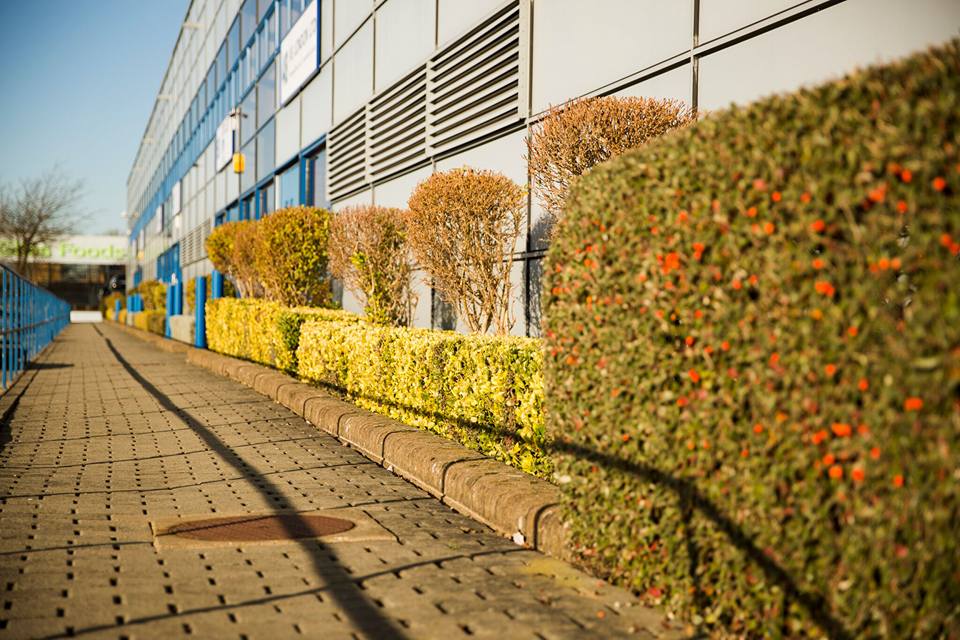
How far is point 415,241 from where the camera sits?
934cm

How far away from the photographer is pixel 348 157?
1669 cm

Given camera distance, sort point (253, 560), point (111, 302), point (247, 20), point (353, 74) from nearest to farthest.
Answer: point (253, 560), point (353, 74), point (247, 20), point (111, 302)

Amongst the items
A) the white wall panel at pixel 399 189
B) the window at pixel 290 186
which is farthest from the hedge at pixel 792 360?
the window at pixel 290 186

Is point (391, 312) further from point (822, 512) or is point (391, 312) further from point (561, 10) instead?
point (822, 512)

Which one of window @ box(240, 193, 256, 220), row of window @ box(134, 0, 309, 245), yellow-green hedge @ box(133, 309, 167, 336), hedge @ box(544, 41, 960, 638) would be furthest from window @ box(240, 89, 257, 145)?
hedge @ box(544, 41, 960, 638)

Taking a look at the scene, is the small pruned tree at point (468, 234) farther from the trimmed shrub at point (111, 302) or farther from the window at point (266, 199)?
the trimmed shrub at point (111, 302)

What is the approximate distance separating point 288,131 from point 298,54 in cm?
213

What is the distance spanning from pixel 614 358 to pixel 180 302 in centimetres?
2729

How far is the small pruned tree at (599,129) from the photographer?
654 centimetres

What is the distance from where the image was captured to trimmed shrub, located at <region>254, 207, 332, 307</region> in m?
15.2

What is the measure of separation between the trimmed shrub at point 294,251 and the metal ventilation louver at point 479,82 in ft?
11.5

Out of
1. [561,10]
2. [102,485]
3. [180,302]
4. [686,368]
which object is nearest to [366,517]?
[102,485]

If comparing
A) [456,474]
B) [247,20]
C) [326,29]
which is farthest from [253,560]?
[247,20]

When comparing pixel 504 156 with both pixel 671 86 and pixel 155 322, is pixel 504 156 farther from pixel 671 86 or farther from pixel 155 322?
pixel 155 322
